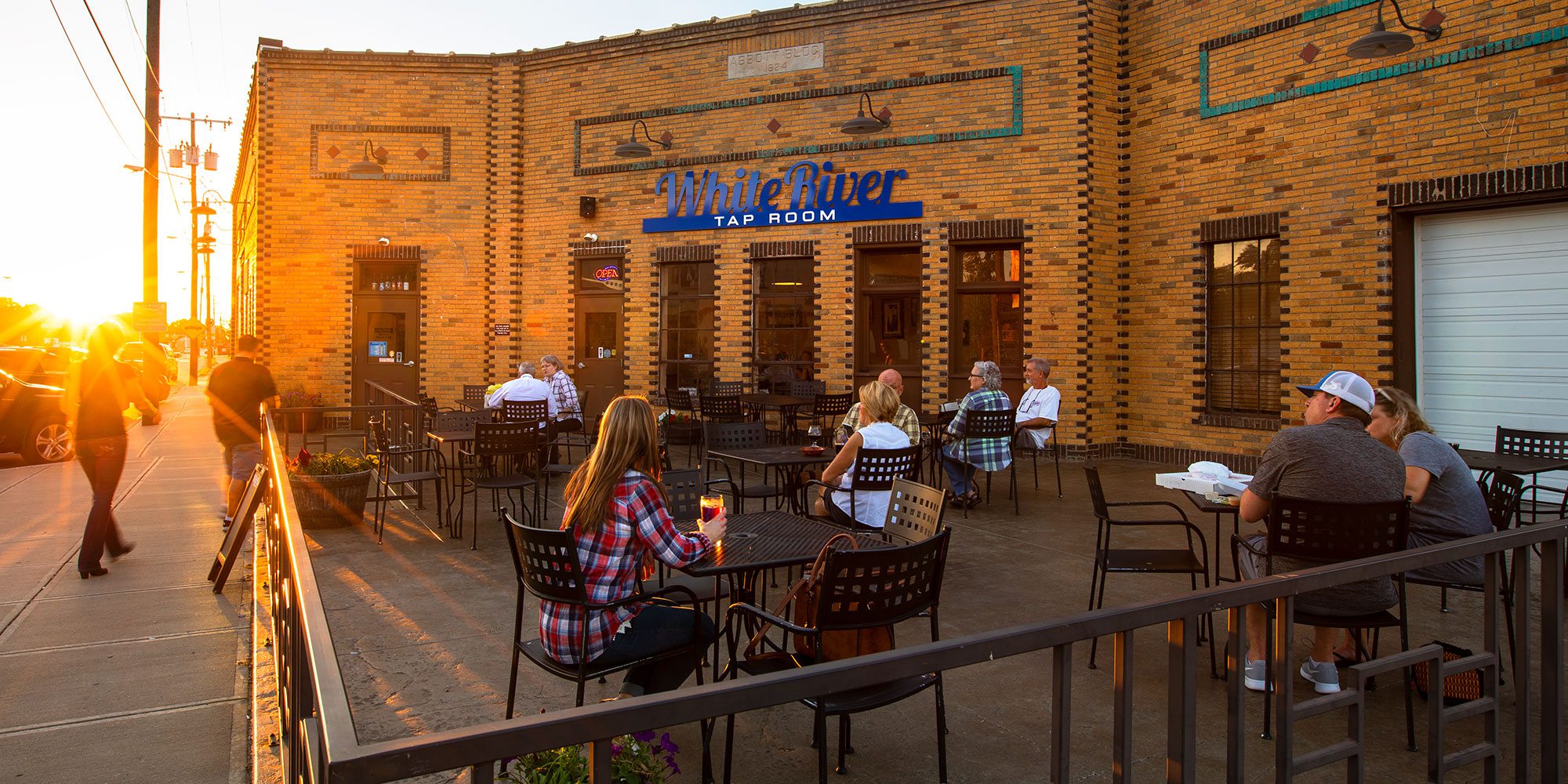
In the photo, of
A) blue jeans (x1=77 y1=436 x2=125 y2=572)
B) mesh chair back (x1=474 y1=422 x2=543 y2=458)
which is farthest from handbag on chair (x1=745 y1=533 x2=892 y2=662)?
blue jeans (x1=77 y1=436 x2=125 y2=572)

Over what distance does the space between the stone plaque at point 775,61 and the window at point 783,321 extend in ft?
9.12

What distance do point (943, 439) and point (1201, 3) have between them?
612 cm

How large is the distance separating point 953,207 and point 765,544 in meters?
9.74

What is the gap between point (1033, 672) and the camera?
4891mm

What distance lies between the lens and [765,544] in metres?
4.38

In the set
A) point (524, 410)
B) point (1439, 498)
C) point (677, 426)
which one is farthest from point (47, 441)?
point (1439, 498)

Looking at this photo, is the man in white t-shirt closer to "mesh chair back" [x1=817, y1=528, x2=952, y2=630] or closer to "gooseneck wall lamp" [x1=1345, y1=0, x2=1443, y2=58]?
"gooseneck wall lamp" [x1=1345, y1=0, x2=1443, y2=58]

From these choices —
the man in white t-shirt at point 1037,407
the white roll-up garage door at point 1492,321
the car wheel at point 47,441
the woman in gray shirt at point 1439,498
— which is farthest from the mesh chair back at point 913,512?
the car wheel at point 47,441

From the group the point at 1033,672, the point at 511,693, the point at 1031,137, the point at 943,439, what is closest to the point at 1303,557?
the point at 1033,672

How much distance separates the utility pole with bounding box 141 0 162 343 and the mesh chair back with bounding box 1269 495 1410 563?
63.9ft

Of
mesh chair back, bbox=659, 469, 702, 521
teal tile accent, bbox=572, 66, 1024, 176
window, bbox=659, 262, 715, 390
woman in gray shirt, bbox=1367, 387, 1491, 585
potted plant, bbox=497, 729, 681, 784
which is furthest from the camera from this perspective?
window, bbox=659, 262, 715, 390

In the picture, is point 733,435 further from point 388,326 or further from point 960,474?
point 388,326

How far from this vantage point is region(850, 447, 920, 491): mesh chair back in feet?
20.9

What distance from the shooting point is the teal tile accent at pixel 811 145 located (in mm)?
12898
